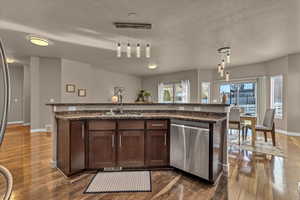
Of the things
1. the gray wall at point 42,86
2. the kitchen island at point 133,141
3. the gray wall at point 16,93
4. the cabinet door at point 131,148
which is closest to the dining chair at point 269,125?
the kitchen island at point 133,141

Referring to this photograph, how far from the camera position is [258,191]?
2.02m

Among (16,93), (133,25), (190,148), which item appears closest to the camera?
(190,148)

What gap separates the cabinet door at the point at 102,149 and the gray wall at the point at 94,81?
12.6ft

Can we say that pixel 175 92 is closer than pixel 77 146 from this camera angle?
No

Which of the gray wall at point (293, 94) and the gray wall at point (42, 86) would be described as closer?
the gray wall at point (293, 94)

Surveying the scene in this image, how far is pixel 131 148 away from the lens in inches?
101

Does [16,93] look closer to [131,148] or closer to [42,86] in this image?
[42,86]

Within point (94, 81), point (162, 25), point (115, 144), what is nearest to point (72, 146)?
point (115, 144)

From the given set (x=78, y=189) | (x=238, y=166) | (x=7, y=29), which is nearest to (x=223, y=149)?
(x=238, y=166)

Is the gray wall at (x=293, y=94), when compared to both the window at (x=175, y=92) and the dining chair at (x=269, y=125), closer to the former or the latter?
the dining chair at (x=269, y=125)

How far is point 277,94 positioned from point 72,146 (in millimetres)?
6593

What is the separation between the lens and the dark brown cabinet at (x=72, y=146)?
2346 millimetres

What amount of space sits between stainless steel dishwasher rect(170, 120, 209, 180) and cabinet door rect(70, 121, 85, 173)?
1.40 m

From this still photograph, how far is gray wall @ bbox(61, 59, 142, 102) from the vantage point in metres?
5.78
